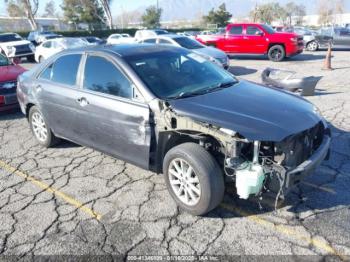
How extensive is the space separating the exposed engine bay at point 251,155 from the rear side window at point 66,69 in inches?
67.5

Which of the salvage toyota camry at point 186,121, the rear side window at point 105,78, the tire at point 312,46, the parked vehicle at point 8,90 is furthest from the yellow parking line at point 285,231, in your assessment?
the tire at point 312,46

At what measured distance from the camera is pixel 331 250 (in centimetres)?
291

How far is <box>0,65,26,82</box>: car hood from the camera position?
7401 millimetres

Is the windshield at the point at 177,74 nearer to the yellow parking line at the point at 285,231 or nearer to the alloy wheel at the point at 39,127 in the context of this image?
the yellow parking line at the point at 285,231

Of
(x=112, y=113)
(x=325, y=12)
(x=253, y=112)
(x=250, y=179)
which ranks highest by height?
(x=325, y=12)

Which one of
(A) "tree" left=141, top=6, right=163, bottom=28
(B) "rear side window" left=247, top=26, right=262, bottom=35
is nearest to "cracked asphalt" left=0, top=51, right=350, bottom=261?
(B) "rear side window" left=247, top=26, right=262, bottom=35

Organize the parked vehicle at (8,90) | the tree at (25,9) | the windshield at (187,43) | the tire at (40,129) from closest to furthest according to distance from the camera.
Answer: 1. the tire at (40,129)
2. the parked vehicle at (8,90)
3. the windshield at (187,43)
4. the tree at (25,9)

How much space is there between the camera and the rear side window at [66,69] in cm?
450

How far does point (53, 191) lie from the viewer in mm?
4117

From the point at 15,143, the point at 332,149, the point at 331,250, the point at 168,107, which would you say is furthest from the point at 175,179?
the point at 15,143

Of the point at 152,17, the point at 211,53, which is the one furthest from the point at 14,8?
the point at 211,53

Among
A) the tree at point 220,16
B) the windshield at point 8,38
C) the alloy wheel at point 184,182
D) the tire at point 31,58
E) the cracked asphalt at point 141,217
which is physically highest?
the tree at point 220,16

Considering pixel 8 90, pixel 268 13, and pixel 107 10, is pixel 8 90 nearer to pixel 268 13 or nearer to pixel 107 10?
pixel 107 10

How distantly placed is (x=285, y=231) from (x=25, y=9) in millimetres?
52660
